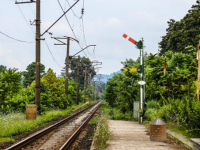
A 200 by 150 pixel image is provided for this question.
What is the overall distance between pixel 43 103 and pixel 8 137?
11125mm

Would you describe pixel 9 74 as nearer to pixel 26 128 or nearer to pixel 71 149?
pixel 26 128

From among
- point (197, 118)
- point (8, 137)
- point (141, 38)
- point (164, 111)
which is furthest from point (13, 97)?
point (197, 118)

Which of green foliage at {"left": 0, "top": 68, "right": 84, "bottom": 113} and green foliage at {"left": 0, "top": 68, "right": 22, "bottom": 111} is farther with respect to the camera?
green foliage at {"left": 0, "top": 68, "right": 22, "bottom": 111}

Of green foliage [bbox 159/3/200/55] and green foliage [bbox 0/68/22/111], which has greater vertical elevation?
green foliage [bbox 159/3/200/55]

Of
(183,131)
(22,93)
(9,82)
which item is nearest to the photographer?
(183,131)

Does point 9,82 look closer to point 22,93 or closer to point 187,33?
point 22,93

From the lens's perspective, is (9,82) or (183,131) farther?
(9,82)

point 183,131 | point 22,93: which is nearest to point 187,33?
point 22,93

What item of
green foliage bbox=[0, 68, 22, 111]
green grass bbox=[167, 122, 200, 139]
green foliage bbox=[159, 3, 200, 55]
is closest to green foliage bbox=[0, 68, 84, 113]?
green foliage bbox=[0, 68, 22, 111]

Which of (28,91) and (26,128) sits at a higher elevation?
(28,91)

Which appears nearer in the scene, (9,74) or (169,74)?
(169,74)

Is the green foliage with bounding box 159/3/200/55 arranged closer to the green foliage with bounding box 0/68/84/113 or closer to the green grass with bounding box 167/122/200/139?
the green foliage with bounding box 0/68/84/113

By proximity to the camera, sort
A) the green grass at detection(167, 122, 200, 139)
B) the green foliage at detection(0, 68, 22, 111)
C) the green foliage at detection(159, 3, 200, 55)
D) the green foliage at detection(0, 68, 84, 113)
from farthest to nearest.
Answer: the green foliage at detection(159, 3, 200, 55) < the green foliage at detection(0, 68, 22, 111) < the green foliage at detection(0, 68, 84, 113) < the green grass at detection(167, 122, 200, 139)

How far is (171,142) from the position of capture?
9.45 metres
